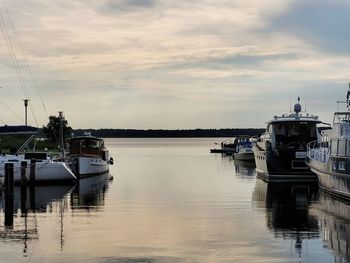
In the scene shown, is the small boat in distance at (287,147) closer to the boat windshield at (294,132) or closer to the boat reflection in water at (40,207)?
the boat windshield at (294,132)

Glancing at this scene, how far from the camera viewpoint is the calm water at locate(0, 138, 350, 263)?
17.6 meters

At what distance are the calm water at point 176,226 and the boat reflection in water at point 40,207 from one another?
4cm

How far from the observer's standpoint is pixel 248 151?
8019cm

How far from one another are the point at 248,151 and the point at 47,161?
42.1 metres

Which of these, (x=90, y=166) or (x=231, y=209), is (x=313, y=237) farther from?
(x=90, y=166)

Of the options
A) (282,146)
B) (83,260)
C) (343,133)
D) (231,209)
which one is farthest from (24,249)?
(282,146)

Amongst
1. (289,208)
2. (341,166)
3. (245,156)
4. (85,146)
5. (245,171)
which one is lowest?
(245,171)

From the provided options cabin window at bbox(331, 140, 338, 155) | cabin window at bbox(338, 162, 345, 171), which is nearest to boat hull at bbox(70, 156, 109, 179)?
cabin window at bbox(331, 140, 338, 155)

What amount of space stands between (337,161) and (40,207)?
13094mm

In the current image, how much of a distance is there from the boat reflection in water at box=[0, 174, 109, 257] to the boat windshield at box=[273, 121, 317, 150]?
11597 mm

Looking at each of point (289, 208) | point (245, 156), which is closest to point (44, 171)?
point (289, 208)

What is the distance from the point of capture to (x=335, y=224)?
74.9ft

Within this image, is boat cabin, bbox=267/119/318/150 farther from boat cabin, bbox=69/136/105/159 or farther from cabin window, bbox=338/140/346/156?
boat cabin, bbox=69/136/105/159

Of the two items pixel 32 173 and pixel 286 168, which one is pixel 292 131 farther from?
pixel 32 173
